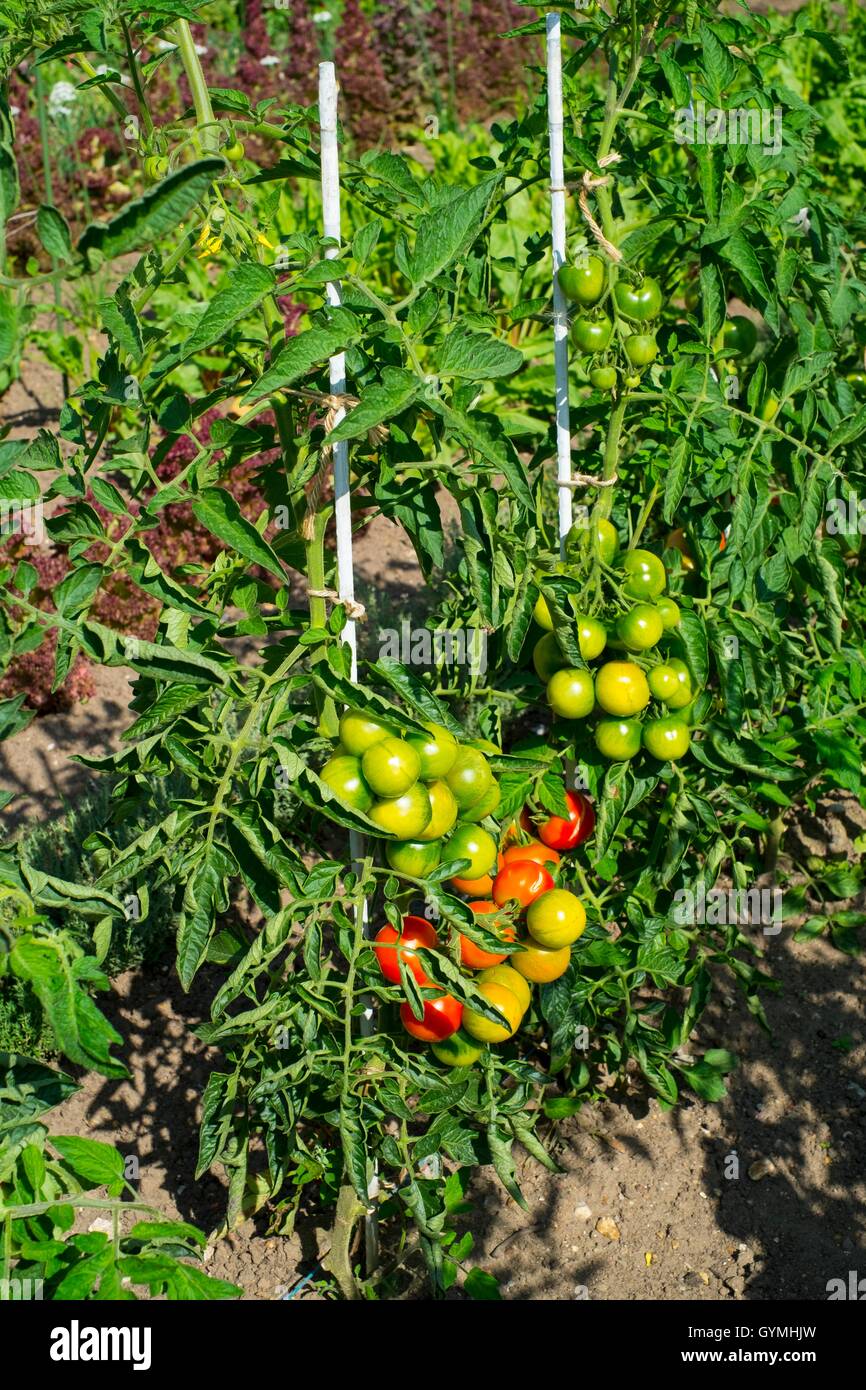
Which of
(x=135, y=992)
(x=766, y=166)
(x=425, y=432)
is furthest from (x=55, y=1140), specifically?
(x=425, y=432)

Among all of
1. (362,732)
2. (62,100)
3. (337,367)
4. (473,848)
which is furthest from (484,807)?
(62,100)

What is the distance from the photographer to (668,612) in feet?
7.12

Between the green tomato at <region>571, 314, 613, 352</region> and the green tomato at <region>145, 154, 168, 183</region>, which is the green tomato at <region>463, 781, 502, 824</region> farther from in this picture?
the green tomato at <region>145, 154, 168, 183</region>

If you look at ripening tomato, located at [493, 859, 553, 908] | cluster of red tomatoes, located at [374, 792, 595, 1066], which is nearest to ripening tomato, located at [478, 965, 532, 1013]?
cluster of red tomatoes, located at [374, 792, 595, 1066]

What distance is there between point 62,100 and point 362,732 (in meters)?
4.14

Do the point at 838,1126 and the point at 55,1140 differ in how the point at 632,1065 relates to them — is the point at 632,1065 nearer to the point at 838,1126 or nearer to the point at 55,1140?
the point at 838,1126

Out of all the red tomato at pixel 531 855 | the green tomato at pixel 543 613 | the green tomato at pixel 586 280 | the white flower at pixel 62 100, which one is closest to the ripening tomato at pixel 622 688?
the green tomato at pixel 543 613

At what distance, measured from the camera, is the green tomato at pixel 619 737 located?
218 cm

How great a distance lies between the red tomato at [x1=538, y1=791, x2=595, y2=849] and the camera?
2260mm

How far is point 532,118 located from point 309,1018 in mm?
1522

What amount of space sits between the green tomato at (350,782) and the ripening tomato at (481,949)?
0.28 m

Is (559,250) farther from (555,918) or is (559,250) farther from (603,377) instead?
(555,918)

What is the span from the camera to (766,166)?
2166mm

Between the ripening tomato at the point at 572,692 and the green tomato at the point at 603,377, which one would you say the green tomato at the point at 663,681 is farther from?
the green tomato at the point at 603,377
